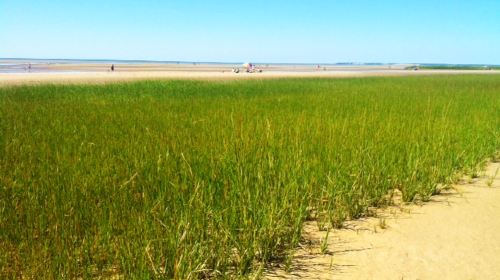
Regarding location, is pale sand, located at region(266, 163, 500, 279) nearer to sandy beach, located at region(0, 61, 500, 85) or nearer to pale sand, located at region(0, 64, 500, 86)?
pale sand, located at region(0, 64, 500, 86)

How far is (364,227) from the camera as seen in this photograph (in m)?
3.90

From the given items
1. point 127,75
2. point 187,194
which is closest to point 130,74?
point 127,75

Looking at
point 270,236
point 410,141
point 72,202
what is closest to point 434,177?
point 410,141

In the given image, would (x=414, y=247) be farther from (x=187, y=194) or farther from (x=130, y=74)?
(x=130, y=74)

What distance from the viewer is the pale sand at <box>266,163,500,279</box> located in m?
3.05

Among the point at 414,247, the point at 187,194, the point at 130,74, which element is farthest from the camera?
the point at 130,74

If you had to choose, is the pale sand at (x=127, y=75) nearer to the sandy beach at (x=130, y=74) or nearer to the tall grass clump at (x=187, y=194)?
the sandy beach at (x=130, y=74)

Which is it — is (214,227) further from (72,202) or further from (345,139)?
(345,139)

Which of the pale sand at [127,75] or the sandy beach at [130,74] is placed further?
the sandy beach at [130,74]

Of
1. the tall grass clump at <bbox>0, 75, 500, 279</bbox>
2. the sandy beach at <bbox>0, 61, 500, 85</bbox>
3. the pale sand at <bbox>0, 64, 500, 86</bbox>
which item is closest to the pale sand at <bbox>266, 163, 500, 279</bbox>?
the tall grass clump at <bbox>0, 75, 500, 279</bbox>

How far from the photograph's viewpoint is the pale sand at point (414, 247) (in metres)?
3.05

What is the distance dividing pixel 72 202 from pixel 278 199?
183 centimetres

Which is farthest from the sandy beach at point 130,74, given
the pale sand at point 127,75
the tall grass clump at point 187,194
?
the tall grass clump at point 187,194

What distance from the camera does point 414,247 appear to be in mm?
3471
